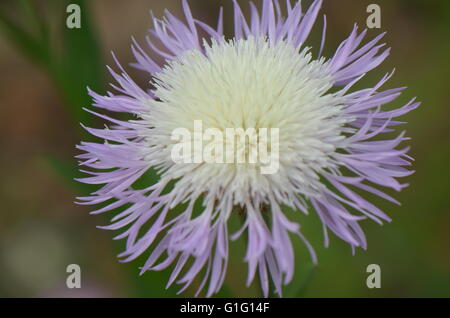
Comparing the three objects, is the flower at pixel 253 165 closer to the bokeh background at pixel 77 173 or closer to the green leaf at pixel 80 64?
the bokeh background at pixel 77 173

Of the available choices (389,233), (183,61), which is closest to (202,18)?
(389,233)

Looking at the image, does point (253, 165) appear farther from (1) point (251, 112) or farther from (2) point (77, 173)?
(2) point (77, 173)

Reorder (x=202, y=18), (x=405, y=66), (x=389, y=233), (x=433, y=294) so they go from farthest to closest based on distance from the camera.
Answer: (x=202, y=18)
(x=405, y=66)
(x=389, y=233)
(x=433, y=294)

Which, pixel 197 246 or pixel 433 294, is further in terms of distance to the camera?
pixel 433 294

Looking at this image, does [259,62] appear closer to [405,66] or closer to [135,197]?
[135,197]

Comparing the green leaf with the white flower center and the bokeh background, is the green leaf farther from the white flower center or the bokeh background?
the white flower center

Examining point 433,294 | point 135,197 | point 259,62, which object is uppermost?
point 259,62
